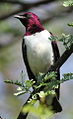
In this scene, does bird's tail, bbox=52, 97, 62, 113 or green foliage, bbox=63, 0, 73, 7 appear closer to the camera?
green foliage, bbox=63, 0, 73, 7

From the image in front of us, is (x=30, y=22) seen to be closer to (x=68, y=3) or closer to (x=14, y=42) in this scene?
(x=14, y=42)

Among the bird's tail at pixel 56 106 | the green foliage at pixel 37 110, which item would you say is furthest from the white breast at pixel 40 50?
the green foliage at pixel 37 110

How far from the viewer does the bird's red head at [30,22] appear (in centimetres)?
456

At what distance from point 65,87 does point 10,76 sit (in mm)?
765

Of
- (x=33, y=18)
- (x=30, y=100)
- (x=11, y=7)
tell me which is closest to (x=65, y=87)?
(x=11, y=7)

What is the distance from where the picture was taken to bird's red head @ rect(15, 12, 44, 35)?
456 centimetres

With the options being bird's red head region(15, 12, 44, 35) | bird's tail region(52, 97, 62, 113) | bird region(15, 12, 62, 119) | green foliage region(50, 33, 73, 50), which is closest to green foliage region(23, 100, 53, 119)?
green foliage region(50, 33, 73, 50)

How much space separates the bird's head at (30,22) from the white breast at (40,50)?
0.18 meters

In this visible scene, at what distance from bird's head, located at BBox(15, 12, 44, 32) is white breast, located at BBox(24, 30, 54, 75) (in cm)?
18

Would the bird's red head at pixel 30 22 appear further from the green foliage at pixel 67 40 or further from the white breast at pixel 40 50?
the green foliage at pixel 67 40

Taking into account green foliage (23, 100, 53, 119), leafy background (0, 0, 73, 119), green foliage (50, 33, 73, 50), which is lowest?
leafy background (0, 0, 73, 119)

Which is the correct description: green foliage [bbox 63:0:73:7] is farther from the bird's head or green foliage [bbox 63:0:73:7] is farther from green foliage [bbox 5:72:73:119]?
the bird's head

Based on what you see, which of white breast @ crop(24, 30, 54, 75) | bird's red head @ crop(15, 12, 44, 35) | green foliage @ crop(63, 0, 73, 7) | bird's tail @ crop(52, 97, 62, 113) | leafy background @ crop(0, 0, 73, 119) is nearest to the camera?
green foliage @ crop(63, 0, 73, 7)

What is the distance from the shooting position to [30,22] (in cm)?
481
